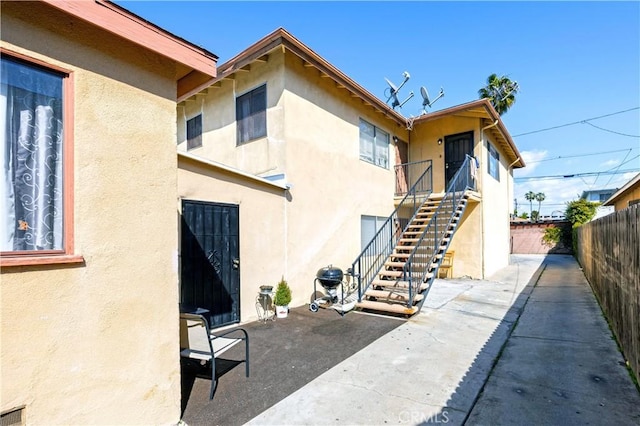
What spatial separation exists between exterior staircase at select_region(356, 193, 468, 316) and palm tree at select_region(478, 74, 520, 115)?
1525 centimetres

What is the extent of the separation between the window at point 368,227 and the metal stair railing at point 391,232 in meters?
0.19

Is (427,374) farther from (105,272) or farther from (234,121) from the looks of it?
(234,121)

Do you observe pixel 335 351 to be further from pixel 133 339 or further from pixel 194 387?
pixel 133 339

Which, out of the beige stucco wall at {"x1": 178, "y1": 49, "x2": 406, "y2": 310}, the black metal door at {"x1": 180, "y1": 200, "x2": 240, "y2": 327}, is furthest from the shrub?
the black metal door at {"x1": 180, "y1": 200, "x2": 240, "y2": 327}

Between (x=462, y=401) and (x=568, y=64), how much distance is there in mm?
13113

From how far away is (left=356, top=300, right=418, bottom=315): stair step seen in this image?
6531 mm

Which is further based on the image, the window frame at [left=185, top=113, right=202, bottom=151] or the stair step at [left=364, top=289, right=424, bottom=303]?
the window frame at [left=185, top=113, right=202, bottom=151]

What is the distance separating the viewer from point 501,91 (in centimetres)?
2084

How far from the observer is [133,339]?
259cm

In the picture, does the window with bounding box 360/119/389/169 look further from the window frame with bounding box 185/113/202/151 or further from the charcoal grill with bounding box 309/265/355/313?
the window frame with bounding box 185/113/202/151

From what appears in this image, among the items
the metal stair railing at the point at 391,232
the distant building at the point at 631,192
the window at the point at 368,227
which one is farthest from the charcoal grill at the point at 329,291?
the distant building at the point at 631,192

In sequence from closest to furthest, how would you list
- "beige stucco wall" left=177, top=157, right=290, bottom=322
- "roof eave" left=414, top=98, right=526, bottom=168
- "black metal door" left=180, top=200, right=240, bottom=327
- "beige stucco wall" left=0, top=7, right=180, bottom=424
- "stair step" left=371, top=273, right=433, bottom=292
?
"beige stucco wall" left=0, top=7, right=180, bottom=424 < "black metal door" left=180, top=200, right=240, bottom=327 < "beige stucco wall" left=177, top=157, right=290, bottom=322 < "stair step" left=371, top=273, right=433, bottom=292 < "roof eave" left=414, top=98, right=526, bottom=168

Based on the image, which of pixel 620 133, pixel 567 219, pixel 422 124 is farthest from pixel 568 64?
pixel 567 219

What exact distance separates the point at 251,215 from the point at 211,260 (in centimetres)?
127
